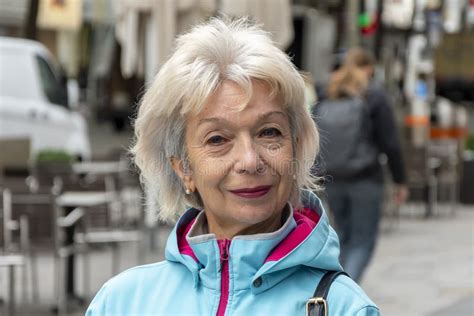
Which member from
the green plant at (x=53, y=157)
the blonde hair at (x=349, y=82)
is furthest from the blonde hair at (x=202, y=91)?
the green plant at (x=53, y=157)

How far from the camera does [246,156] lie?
2.60 m

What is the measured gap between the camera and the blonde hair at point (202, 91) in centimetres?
264

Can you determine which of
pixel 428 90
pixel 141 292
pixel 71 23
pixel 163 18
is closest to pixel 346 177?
pixel 163 18

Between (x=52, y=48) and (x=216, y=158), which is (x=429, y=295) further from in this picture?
(x=52, y=48)

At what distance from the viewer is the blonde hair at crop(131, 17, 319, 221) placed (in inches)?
104

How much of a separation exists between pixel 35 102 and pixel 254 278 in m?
15.5

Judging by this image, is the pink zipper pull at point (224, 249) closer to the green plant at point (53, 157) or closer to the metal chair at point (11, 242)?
the metal chair at point (11, 242)

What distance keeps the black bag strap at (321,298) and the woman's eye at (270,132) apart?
0.32m

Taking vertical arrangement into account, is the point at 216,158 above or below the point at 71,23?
above

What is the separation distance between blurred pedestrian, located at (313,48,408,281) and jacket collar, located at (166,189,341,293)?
5653 mm

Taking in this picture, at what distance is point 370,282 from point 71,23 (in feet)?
40.9

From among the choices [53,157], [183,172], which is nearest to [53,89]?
[53,157]

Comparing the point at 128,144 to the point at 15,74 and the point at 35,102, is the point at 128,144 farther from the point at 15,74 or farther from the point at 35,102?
the point at 35,102

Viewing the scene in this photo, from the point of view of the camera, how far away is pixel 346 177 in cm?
839
